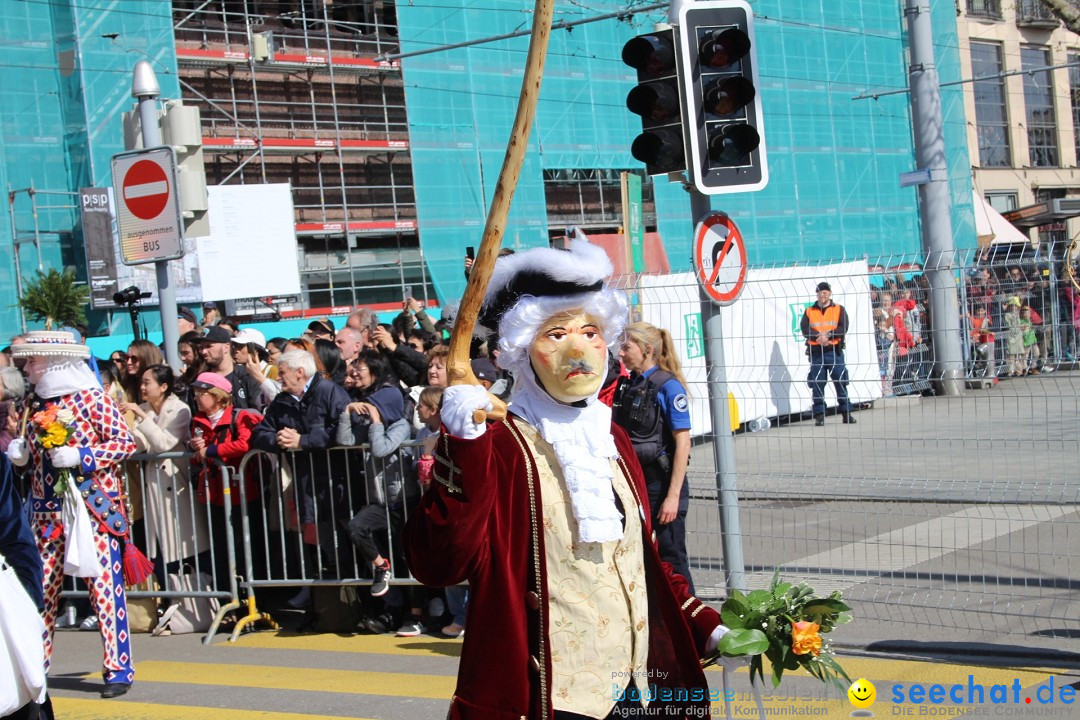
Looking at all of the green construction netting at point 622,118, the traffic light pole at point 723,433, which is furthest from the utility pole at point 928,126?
the green construction netting at point 622,118

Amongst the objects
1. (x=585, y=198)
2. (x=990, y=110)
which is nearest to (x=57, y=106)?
(x=585, y=198)

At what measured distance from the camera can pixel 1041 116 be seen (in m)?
40.0

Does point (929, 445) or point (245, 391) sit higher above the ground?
point (245, 391)

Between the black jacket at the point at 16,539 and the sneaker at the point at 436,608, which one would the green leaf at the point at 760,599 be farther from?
the sneaker at the point at 436,608

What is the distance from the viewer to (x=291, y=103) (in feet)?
117

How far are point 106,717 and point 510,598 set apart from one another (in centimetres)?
398

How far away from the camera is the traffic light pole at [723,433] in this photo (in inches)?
266

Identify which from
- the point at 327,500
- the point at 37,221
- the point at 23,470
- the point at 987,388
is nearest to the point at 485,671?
the point at 987,388

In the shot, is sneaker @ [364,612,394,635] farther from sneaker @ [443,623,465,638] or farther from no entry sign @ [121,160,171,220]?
no entry sign @ [121,160,171,220]

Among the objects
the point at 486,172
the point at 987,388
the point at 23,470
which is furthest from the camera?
the point at 486,172

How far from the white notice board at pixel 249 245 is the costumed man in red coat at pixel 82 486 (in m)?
24.0

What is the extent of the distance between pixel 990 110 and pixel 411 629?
1383 inches

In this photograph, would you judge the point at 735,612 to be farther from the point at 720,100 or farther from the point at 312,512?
the point at 312,512

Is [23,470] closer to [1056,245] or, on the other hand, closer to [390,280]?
[1056,245]
